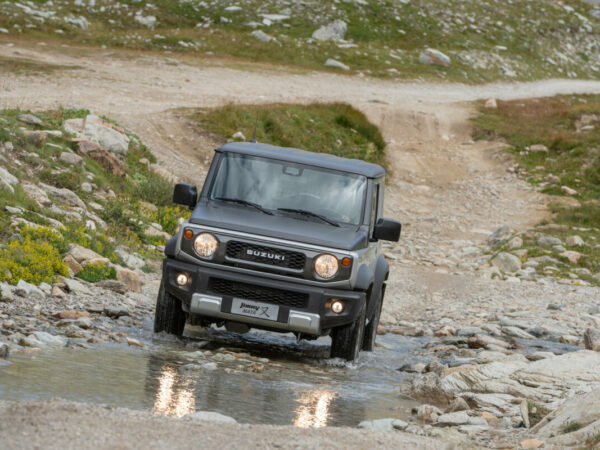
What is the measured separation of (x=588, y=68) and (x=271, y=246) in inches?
1972

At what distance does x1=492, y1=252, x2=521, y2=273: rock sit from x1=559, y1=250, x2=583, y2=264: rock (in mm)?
948

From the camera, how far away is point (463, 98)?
122 feet

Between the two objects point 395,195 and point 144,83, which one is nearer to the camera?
point 395,195

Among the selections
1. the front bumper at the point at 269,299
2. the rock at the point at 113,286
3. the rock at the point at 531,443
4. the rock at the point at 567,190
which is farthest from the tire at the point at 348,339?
the rock at the point at 567,190

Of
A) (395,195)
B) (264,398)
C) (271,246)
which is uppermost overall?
(271,246)

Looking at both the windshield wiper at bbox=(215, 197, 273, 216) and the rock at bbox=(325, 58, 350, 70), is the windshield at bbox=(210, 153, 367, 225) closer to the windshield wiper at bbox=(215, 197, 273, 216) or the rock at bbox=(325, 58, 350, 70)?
the windshield wiper at bbox=(215, 197, 273, 216)

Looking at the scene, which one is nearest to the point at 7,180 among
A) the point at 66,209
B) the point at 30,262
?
the point at 66,209

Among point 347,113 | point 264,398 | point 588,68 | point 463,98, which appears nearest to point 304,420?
point 264,398

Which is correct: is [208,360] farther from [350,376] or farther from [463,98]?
[463,98]

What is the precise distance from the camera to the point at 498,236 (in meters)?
20.9

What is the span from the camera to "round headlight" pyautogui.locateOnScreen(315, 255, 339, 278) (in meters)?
8.46

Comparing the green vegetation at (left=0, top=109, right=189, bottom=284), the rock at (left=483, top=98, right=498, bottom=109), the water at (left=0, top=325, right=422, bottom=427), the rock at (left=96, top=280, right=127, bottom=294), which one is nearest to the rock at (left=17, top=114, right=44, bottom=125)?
the green vegetation at (left=0, top=109, right=189, bottom=284)

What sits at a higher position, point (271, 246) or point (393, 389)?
point (271, 246)

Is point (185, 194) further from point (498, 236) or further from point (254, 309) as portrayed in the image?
point (498, 236)
